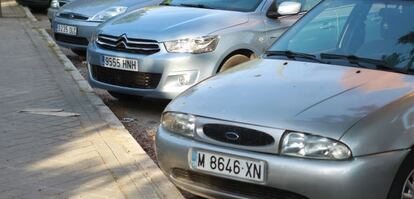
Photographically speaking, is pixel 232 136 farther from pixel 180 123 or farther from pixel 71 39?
pixel 71 39

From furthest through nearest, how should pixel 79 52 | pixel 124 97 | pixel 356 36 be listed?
pixel 79 52, pixel 124 97, pixel 356 36

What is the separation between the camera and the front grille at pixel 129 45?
6426mm

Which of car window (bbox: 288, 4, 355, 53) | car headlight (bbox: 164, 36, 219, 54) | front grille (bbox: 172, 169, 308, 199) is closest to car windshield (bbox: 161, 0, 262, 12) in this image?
car headlight (bbox: 164, 36, 219, 54)

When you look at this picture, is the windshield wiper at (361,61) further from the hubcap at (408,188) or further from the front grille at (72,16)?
the front grille at (72,16)

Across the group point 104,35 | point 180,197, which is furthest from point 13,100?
point 180,197

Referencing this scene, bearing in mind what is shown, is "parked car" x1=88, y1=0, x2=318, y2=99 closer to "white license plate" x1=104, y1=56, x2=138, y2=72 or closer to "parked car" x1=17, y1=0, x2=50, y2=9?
"white license plate" x1=104, y1=56, x2=138, y2=72

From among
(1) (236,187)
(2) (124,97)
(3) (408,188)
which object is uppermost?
(3) (408,188)

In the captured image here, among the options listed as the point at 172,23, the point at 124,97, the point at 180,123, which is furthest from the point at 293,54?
the point at 124,97

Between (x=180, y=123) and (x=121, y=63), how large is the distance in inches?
109

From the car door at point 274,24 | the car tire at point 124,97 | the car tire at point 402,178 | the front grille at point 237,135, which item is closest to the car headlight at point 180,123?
the front grille at point 237,135

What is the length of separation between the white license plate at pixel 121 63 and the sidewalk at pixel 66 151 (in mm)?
500

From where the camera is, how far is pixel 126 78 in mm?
6605

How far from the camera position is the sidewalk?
4488 millimetres

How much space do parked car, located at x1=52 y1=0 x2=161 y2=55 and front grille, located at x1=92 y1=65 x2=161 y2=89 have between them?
2.98m
